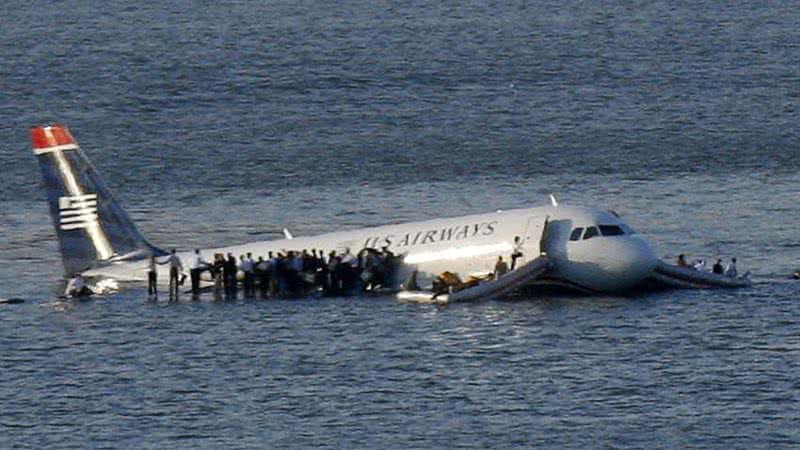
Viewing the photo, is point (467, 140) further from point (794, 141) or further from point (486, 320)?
point (486, 320)

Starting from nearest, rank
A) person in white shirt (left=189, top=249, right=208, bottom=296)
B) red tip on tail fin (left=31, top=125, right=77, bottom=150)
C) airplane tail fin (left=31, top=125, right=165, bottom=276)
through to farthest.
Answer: person in white shirt (left=189, top=249, right=208, bottom=296) < airplane tail fin (left=31, top=125, right=165, bottom=276) < red tip on tail fin (left=31, top=125, right=77, bottom=150)

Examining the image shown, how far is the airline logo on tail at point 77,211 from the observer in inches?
4673

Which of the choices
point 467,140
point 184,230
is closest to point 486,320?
point 184,230

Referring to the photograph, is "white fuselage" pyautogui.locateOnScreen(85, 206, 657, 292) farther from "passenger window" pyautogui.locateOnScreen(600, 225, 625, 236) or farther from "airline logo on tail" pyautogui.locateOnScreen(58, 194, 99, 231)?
"airline logo on tail" pyautogui.locateOnScreen(58, 194, 99, 231)

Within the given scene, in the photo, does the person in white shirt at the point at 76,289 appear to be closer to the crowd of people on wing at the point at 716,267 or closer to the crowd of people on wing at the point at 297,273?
the crowd of people on wing at the point at 297,273

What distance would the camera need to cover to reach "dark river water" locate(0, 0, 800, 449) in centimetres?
8338

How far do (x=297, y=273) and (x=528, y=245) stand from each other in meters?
11.9

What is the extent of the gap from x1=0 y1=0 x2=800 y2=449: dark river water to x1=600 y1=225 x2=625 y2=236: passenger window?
3.27 meters

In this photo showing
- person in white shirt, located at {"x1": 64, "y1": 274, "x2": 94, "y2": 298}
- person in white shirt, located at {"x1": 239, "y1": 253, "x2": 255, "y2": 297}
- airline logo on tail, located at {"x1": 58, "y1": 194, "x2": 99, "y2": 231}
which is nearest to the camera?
person in white shirt, located at {"x1": 239, "y1": 253, "x2": 255, "y2": 297}

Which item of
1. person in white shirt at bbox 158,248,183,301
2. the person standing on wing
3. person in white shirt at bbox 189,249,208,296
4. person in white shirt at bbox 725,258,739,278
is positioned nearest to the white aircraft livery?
person in white shirt at bbox 189,249,208,296

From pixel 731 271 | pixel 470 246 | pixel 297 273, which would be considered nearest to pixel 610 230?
pixel 470 246

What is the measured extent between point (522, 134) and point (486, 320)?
63.3 meters

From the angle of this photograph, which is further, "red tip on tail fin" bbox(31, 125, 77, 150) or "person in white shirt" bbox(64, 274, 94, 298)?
"red tip on tail fin" bbox(31, 125, 77, 150)

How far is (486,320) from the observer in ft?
336
